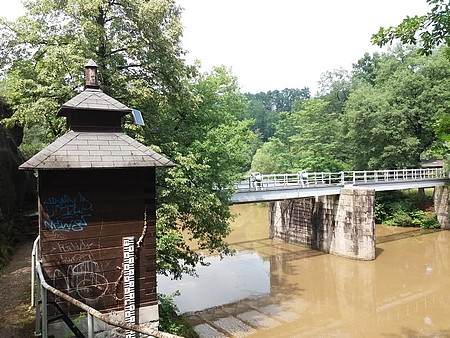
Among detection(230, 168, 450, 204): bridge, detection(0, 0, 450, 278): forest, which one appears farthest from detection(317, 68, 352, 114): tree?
detection(0, 0, 450, 278): forest

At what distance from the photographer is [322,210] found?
21.4 metres

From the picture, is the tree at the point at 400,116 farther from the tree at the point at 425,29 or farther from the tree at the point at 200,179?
the tree at the point at 425,29

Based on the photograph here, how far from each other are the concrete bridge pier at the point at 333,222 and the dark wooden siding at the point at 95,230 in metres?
15.3

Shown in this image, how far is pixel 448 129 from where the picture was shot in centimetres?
461

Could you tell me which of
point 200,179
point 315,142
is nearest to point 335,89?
point 315,142

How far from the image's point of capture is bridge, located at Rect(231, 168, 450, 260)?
61.6 ft

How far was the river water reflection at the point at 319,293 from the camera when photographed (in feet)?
39.2

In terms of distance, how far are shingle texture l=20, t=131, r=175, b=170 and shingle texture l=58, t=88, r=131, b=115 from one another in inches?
19.1

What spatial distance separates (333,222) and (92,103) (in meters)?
16.9

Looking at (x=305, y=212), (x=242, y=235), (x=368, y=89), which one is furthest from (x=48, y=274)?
(x=368, y=89)

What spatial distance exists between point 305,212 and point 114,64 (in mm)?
15683

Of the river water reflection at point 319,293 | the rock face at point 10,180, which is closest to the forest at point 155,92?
the rock face at point 10,180

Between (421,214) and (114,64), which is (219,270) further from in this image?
(421,214)

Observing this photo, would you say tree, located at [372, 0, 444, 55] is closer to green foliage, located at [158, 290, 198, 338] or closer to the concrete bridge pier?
green foliage, located at [158, 290, 198, 338]
